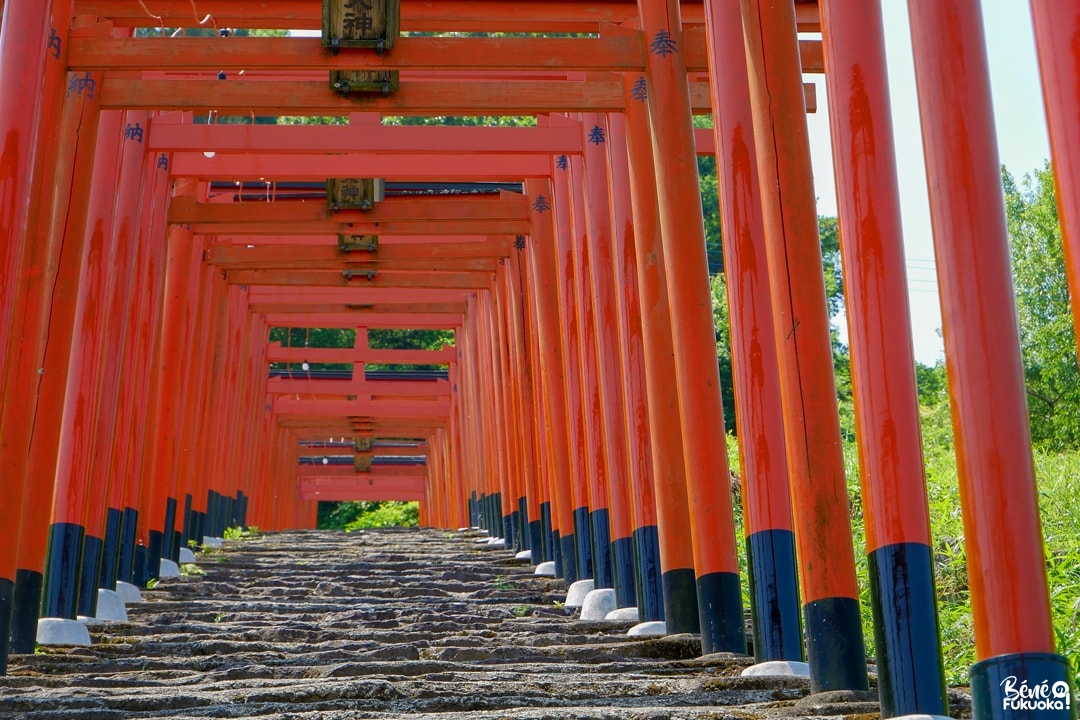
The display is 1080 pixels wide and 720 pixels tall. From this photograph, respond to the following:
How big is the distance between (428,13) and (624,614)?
4.16 metres

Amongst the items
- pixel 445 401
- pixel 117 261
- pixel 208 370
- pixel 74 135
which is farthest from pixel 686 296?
pixel 445 401

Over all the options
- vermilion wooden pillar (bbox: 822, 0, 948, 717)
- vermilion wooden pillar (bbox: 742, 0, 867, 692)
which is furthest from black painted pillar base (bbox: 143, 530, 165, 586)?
vermilion wooden pillar (bbox: 822, 0, 948, 717)

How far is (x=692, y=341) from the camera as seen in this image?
7.17 m

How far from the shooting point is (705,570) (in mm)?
6891

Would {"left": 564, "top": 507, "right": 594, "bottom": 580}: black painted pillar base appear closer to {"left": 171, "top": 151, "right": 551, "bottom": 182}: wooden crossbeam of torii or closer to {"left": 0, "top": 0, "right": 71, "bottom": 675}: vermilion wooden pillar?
{"left": 171, "top": 151, "right": 551, "bottom": 182}: wooden crossbeam of torii

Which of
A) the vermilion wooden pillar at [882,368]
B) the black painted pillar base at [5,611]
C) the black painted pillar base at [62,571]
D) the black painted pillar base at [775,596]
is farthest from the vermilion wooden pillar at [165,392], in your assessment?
the vermilion wooden pillar at [882,368]

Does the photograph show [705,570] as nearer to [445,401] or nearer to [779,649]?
[779,649]

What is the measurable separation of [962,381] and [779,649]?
2.40 meters

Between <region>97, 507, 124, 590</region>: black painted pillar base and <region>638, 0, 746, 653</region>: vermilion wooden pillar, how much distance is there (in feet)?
14.0

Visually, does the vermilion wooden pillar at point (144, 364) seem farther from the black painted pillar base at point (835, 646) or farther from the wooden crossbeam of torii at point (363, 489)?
the wooden crossbeam of torii at point (363, 489)

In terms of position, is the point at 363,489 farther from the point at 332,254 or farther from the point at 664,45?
the point at 664,45

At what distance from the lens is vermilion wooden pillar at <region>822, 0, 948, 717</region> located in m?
4.70

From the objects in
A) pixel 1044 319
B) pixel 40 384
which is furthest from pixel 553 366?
pixel 1044 319

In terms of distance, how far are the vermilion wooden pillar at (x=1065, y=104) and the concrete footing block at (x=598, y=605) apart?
5.85 metres
